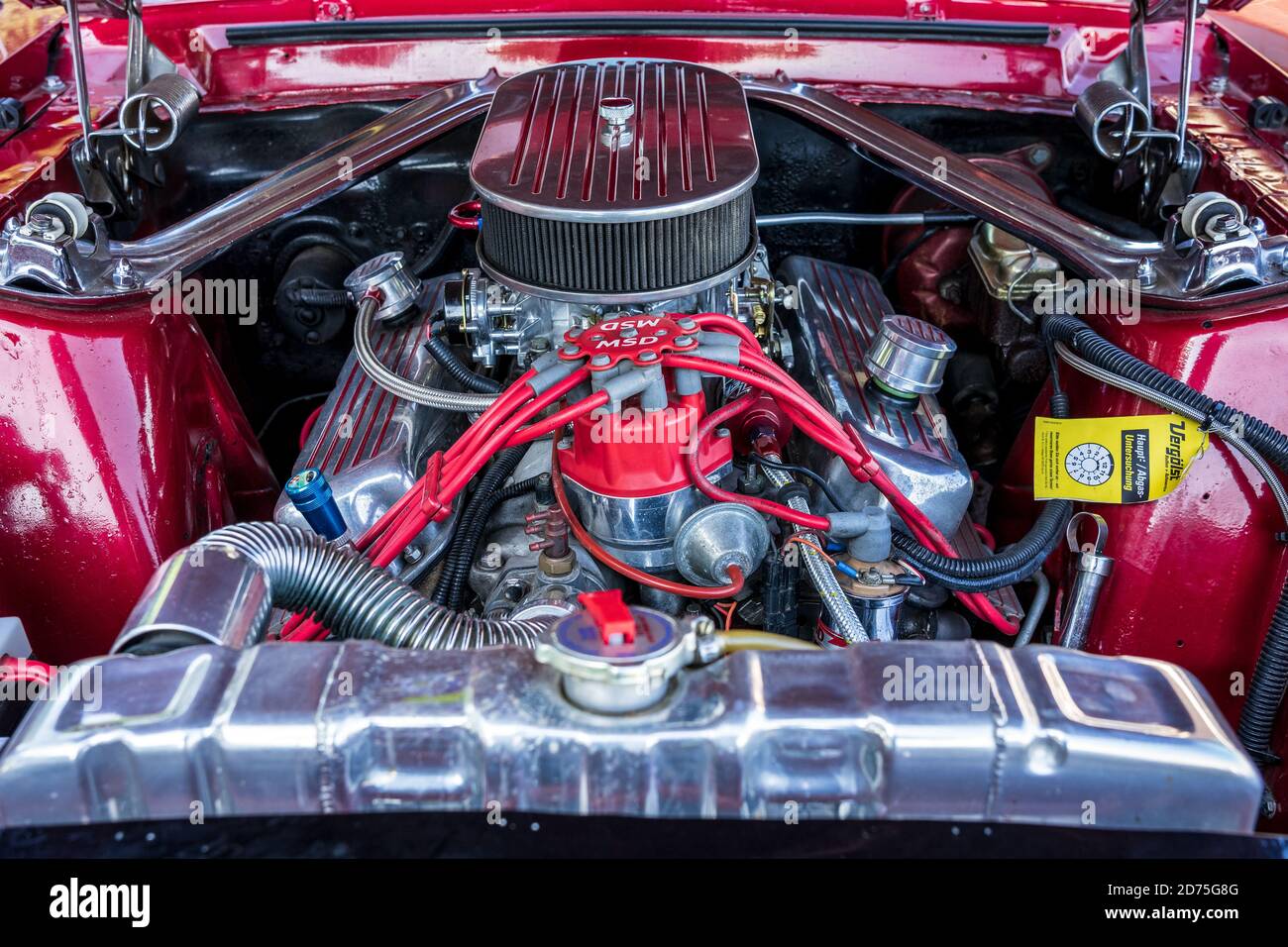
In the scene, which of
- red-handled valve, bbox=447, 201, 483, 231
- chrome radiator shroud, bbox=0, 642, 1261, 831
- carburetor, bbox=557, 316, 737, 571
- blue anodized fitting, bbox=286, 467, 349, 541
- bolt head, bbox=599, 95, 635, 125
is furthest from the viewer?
red-handled valve, bbox=447, 201, 483, 231

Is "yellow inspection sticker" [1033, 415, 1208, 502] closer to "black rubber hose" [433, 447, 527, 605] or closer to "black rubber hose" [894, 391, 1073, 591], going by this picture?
"black rubber hose" [894, 391, 1073, 591]

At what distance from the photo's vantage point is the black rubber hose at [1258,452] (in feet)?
4.44

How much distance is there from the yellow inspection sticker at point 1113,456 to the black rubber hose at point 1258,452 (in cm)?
4

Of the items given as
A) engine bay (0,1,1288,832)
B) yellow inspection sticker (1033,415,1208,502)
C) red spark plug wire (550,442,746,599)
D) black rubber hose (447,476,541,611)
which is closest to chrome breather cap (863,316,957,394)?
engine bay (0,1,1288,832)

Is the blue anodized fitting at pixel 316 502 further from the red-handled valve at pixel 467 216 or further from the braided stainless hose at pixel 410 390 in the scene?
the red-handled valve at pixel 467 216

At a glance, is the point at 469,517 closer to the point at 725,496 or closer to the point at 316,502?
the point at 316,502

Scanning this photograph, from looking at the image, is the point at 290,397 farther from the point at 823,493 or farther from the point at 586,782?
the point at 586,782

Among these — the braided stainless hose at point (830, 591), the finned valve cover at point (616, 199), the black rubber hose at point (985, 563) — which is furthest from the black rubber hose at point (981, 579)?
the finned valve cover at point (616, 199)

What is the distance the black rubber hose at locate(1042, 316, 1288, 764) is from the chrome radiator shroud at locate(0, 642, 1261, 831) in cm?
57

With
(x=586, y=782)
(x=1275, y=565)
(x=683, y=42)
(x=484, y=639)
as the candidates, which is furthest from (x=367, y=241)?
(x=1275, y=565)

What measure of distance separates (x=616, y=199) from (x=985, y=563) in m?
0.66

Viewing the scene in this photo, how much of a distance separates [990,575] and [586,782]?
0.75m

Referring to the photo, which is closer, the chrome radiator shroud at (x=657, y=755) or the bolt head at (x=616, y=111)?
the chrome radiator shroud at (x=657, y=755)

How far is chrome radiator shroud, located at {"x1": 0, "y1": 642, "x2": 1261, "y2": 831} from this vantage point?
852 mm
